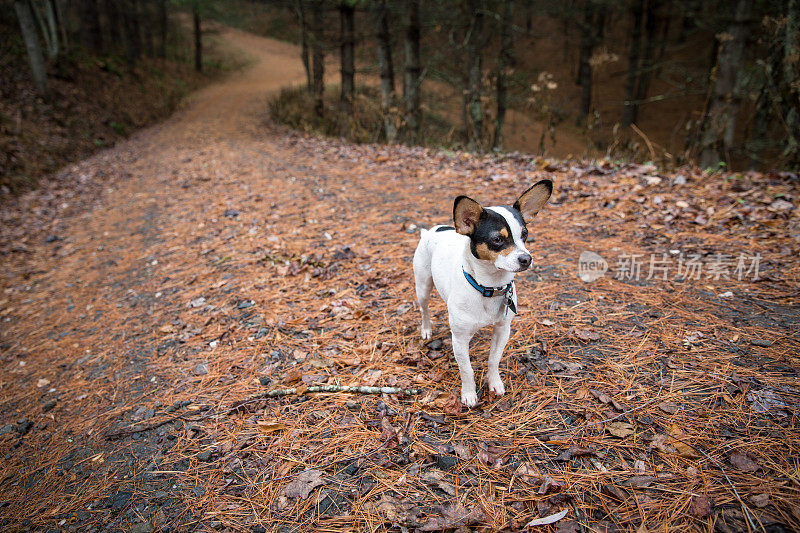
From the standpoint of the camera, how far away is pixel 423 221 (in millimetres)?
5297

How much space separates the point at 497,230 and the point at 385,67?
11.0 meters

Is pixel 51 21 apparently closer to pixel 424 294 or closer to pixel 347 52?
pixel 347 52

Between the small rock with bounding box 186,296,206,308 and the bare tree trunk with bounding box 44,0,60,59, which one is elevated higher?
the bare tree trunk with bounding box 44,0,60,59

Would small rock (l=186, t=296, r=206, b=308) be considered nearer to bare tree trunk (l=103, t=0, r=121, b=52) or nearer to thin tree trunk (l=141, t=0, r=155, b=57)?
bare tree trunk (l=103, t=0, r=121, b=52)

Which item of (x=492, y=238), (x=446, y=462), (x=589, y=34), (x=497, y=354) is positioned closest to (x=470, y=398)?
(x=497, y=354)

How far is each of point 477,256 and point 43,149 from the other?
14250mm

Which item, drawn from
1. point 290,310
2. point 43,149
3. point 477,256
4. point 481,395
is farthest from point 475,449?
point 43,149

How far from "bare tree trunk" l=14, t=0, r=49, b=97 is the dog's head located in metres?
17.1

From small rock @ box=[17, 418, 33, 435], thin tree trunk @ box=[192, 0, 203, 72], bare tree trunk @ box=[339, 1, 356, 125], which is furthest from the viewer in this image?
thin tree trunk @ box=[192, 0, 203, 72]

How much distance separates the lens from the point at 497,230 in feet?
6.81

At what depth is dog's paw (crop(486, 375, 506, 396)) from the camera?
2.59 m

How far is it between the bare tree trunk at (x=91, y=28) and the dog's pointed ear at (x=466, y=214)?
25966 millimetres

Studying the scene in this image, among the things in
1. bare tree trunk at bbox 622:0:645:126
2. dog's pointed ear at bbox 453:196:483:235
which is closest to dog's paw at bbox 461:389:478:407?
dog's pointed ear at bbox 453:196:483:235

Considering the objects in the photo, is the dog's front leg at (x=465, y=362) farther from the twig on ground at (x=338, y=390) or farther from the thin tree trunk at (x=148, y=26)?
the thin tree trunk at (x=148, y=26)
